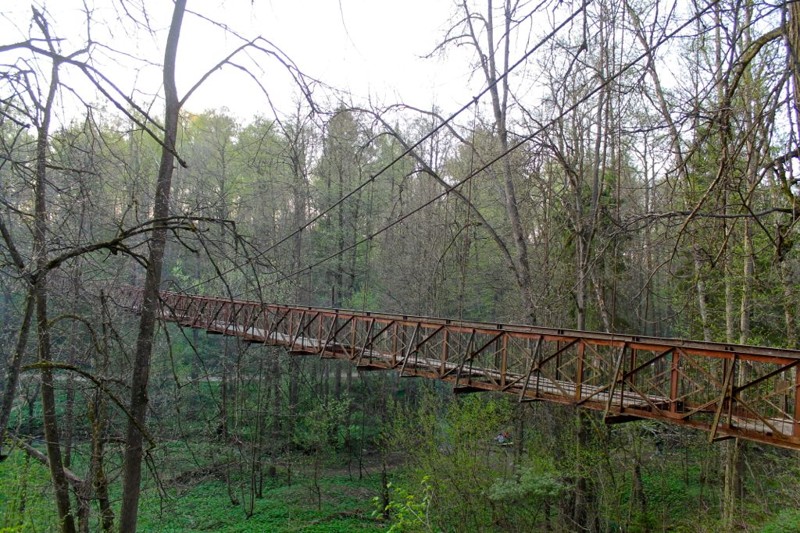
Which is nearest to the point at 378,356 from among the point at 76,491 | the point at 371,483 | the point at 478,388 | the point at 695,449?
the point at 478,388

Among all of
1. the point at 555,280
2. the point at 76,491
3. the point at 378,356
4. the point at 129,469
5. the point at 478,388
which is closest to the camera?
the point at 129,469

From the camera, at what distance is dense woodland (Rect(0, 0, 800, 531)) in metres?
2.78

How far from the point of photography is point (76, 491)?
5.37 meters


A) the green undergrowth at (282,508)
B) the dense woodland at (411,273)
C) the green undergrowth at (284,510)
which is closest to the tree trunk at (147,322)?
the dense woodland at (411,273)

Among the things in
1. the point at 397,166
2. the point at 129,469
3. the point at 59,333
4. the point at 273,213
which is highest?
the point at 397,166

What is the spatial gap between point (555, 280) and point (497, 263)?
5.46 meters

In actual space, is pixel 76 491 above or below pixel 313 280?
below

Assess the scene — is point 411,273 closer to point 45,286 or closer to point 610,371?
point 610,371

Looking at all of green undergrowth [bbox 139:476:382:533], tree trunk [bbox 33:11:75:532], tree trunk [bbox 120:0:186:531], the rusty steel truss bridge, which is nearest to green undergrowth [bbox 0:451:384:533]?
green undergrowth [bbox 139:476:382:533]

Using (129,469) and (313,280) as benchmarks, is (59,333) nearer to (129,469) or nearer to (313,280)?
(129,469)

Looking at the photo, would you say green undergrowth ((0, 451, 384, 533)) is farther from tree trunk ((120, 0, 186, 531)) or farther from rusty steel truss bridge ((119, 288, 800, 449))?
tree trunk ((120, 0, 186, 531))

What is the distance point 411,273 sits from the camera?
53.7 feet

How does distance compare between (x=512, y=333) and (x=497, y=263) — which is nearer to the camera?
(x=512, y=333)

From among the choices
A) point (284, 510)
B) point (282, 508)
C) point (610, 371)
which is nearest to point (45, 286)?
point (610, 371)
